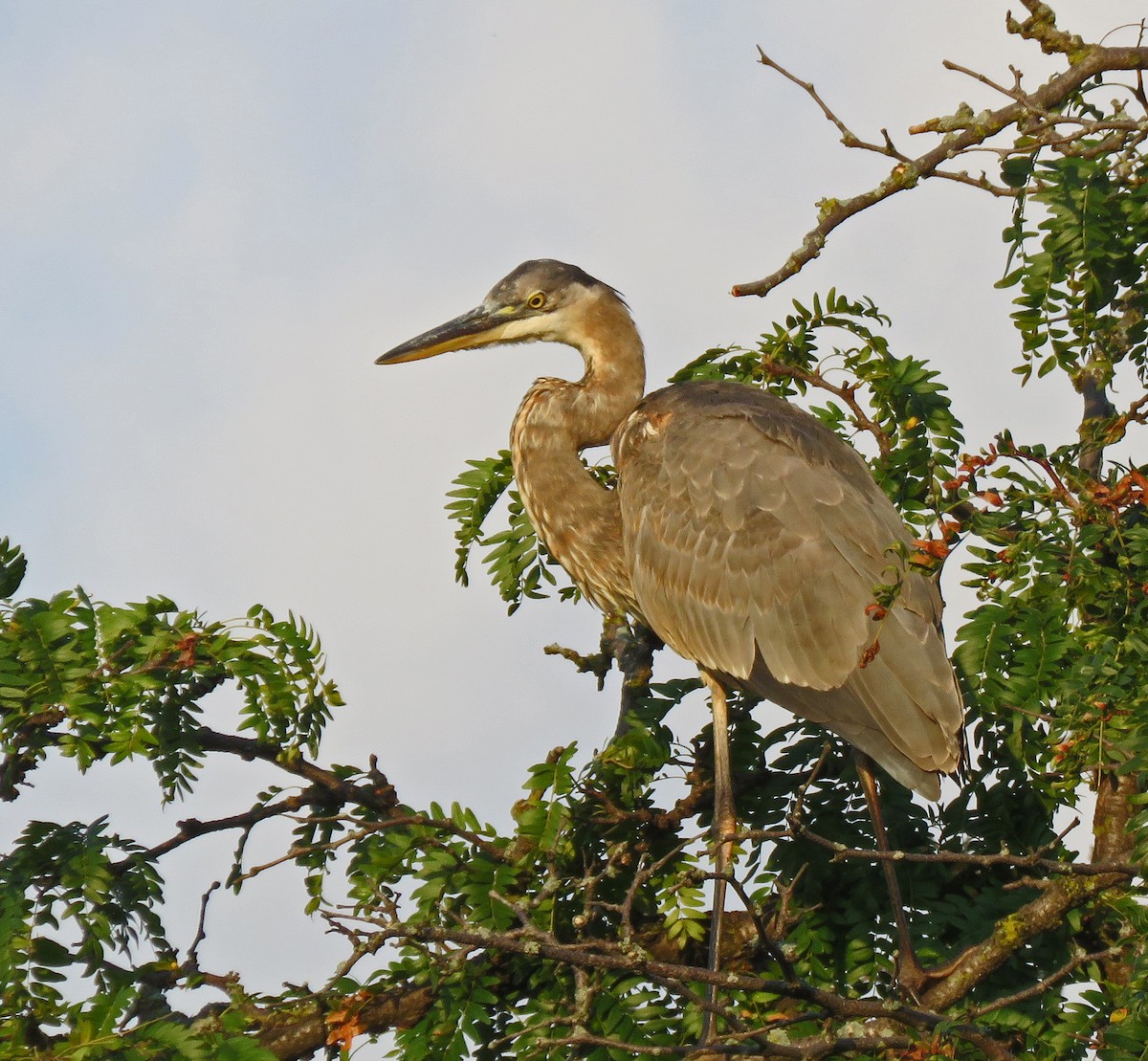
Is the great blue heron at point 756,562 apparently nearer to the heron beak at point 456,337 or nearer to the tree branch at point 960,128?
the heron beak at point 456,337

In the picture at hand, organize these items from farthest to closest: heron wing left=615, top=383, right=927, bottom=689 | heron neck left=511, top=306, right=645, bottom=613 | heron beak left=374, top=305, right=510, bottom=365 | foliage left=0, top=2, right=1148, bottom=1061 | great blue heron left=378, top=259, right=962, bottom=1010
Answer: heron beak left=374, top=305, right=510, bottom=365, heron neck left=511, top=306, right=645, bottom=613, heron wing left=615, top=383, right=927, bottom=689, great blue heron left=378, top=259, right=962, bottom=1010, foliage left=0, top=2, right=1148, bottom=1061

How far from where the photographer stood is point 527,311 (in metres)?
6.83

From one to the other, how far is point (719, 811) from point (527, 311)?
10.3 feet

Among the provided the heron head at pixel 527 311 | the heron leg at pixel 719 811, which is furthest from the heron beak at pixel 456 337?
the heron leg at pixel 719 811

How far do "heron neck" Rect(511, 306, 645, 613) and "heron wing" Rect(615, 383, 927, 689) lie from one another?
0.23 m

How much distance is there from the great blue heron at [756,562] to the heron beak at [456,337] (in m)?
0.67

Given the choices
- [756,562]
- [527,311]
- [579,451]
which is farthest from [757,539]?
[527,311]

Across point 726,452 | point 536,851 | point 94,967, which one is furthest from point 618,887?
point 726,452

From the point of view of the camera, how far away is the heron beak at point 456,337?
6746 millimetres

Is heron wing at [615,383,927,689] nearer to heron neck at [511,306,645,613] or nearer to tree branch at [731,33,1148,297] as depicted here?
heron neck at [511,306,645,613]

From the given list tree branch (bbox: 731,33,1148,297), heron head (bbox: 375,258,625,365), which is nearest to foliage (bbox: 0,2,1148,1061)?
tree branch (bbox: 731,33,1148,297)

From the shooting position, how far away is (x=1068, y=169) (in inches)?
160

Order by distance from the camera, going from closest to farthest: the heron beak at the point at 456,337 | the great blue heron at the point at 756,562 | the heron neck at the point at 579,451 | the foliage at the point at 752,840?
the foliage at the point at 752,840, the great blue heron at the point at 756,562, the heron neck at the point at 579,451, the heron beak at the point at 456,337

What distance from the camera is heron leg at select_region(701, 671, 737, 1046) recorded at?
4.30m
